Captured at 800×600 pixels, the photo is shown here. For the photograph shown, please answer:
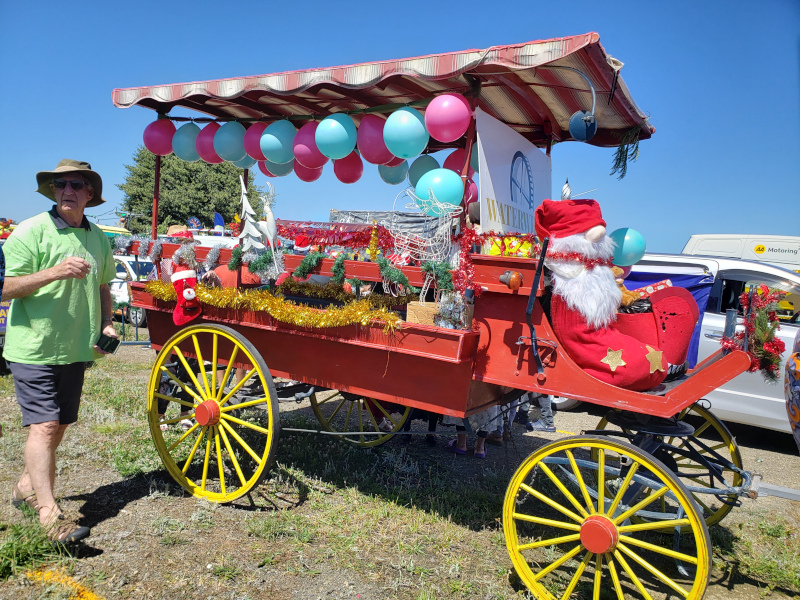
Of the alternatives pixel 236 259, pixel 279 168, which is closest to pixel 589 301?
pixel 236 259

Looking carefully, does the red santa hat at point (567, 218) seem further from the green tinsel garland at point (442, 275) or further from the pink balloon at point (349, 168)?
the pink balloon at point (349, 168)

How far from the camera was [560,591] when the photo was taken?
2963 millimetres

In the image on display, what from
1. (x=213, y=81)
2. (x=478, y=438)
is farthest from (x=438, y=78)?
(x=478, y=438)

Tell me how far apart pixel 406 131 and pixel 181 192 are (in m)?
22.1

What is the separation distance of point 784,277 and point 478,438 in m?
3.72

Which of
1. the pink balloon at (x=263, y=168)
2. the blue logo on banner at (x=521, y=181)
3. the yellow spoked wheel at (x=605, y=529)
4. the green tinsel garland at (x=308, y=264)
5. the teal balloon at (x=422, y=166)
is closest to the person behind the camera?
the yellow spoked wheel at (x=605, y=529)

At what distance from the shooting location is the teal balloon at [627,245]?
3.32 metres

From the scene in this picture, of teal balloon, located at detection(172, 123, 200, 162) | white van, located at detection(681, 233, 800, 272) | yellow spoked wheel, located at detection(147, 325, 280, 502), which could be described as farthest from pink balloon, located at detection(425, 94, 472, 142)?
white van, located at detection(681, 233, 800, 272)

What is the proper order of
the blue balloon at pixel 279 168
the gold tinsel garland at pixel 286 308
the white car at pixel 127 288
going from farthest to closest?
the white car at pixel 127 288 < the blue balloon at pixel 279 168 < the gold tinsel garland at pixel 286 308

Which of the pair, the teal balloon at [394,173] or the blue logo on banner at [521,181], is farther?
the teal balloon at [394,173]

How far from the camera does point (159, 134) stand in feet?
15.4

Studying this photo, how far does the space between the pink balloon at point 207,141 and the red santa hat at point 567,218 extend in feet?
10.1

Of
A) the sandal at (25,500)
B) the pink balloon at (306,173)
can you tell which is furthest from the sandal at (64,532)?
the pink balloon at (306,173)

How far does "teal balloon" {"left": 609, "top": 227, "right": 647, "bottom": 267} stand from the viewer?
10.9 ft
